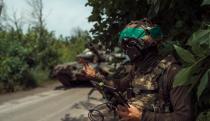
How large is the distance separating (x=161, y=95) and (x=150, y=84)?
15 centimetres

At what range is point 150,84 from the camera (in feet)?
9.87

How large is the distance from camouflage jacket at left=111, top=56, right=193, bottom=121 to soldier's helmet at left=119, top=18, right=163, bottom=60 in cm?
17

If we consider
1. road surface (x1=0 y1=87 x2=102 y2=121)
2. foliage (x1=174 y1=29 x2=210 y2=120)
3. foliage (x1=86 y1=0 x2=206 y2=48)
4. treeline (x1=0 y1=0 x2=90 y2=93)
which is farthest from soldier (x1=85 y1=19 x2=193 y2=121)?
treeline (x1=0 y1=0 x2=90 y2=93)

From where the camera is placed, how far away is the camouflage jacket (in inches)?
106

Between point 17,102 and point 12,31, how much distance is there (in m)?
8.33

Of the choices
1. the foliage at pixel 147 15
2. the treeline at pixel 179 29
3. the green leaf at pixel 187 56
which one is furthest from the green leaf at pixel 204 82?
the foliage at pixel 147 15

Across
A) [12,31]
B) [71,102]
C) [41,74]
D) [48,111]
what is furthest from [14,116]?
[12,31]

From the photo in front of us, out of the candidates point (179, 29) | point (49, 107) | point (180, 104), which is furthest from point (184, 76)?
point (49, 107)

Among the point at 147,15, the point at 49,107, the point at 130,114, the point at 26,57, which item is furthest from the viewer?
the point at 26,57

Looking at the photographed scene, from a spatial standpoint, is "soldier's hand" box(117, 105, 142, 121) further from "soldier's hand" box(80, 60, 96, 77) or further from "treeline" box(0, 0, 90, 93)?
"treeline" box(0, 0, 90, 93)

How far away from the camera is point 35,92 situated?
16.7m

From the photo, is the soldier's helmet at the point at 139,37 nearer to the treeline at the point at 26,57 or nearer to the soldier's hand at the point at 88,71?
the soldier's hand at the point at 88,71

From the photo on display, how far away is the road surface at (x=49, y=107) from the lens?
1037 cm

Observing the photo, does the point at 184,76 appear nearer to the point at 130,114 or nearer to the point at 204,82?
the point at 204,82
